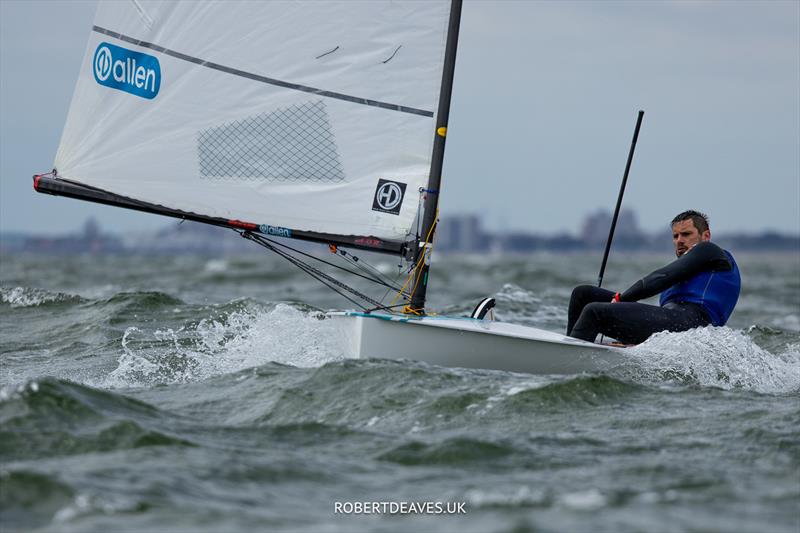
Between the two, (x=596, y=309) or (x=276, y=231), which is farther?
(x=276, y=231)

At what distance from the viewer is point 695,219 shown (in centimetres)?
716

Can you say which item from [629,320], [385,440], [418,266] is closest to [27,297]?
[418,266]

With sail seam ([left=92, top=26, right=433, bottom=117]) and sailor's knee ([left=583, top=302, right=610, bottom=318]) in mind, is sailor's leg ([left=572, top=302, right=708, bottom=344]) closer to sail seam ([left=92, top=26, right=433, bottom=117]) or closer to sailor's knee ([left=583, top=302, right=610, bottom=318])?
sailor's knee ([left=583, top=302, right=610, bottom=318])

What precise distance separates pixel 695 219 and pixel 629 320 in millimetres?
983

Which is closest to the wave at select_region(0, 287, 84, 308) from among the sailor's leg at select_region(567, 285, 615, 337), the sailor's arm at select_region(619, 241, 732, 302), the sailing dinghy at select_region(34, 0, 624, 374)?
the sailing dinghy at select_region(34, 0, 624, 374)

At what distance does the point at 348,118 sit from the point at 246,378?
6.03 ft

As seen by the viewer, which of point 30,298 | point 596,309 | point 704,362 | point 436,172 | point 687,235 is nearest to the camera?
point 704,362

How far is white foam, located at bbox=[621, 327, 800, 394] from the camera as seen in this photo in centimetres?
649

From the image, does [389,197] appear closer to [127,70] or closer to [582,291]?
[582,291]

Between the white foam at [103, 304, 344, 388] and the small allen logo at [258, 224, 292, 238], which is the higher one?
the small allen logo at [258, 224, 292, 238]

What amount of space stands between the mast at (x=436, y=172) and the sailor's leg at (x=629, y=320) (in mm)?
1061

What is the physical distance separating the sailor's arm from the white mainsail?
156 cm

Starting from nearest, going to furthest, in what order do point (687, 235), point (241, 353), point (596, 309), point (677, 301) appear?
1. point (596, 309)
2. point (677, 301)
3. point (687, 235)
4. point (241, 353)

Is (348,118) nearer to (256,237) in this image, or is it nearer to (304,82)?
(304,82)
